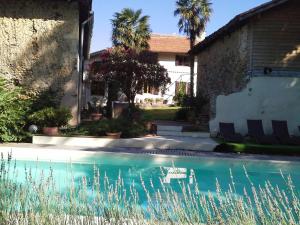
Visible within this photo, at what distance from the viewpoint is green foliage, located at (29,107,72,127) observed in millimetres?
14970

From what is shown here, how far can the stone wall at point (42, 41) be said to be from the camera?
16375 millimetres

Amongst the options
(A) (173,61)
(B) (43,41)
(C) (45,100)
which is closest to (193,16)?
(A) (173,61)

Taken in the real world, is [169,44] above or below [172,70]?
above

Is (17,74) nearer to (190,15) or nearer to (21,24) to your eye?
(21,24)

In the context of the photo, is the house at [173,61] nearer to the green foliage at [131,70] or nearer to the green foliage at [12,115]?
the green foliage at [131,70]

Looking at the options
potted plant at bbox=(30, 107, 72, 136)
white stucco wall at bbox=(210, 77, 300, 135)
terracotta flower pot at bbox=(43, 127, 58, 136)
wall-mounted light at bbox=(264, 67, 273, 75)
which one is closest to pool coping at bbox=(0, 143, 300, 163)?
terracotta flower pot at bbox=(43, 127, 58, 136)

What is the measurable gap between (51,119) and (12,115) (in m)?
1.47

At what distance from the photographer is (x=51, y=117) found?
49.5ft

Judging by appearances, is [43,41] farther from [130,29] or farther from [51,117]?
[130,29]

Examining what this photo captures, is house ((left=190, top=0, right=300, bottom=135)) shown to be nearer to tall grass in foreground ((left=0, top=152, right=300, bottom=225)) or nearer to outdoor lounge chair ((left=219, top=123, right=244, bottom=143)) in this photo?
outdoor lounge chair ((left=219, top=123, right=244, bottom=143))

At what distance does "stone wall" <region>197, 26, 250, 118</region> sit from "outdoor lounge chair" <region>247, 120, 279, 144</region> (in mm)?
1815

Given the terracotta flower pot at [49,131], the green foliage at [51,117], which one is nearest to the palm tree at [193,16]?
the green foliage at [51,117]

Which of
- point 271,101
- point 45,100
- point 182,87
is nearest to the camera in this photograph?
point 45,100

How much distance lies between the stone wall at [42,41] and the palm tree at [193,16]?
22.0 meters
